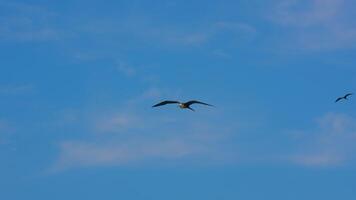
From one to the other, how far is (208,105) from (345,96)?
232 feet

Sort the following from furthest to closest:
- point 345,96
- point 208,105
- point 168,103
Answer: point 345,96
point 168,103
point 208,105

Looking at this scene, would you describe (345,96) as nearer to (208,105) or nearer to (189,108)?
(189,108)

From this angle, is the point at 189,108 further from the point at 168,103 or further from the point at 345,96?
the point at 345,96

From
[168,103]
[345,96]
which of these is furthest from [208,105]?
[345,96]

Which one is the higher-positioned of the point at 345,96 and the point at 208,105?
the point at 345,96

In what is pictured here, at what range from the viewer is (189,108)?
5118 inches

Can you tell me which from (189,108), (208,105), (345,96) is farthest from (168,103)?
(345,96)

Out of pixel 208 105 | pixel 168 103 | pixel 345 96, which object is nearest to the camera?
pixel 208 105

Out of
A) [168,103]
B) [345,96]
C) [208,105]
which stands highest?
[345,96]

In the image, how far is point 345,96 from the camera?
172 meters

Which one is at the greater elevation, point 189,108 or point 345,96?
point 345,96

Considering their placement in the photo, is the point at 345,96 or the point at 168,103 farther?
the point at 345,96

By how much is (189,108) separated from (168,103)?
5.40m

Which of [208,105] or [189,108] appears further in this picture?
[189,108]
